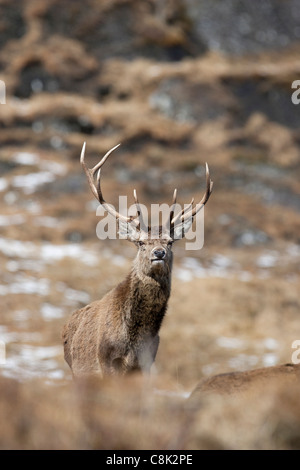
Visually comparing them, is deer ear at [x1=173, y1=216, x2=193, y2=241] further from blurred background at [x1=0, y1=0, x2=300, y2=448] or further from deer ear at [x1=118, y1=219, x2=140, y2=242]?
blurred background at [x1=0, y1=0, x2=300, y2=448]

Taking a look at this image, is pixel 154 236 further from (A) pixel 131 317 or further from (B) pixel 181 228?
(A) pixel 131 317

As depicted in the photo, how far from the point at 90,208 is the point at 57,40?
13.3 metres

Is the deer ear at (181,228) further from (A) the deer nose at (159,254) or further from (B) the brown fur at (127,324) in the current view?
(A) the deer nose at (159,254)

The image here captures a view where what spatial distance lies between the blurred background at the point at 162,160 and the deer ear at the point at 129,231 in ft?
25.2

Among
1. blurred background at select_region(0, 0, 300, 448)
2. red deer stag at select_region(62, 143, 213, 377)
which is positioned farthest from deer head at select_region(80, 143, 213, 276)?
blurred background at select_region(0, 0, 300, 448)

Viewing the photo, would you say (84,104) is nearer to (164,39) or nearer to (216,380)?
(164,39)

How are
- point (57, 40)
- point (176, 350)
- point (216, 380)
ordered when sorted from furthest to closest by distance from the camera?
point (57, 40)
point (176, 350)
point (216, 380)

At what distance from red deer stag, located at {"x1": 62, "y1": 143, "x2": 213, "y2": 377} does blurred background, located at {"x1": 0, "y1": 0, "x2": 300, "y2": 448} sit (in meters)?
7.77

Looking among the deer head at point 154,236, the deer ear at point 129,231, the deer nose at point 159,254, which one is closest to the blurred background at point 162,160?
the deer ear at point 129,231

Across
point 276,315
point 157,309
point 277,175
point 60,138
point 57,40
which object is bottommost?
point 157,309

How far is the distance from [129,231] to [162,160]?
23394 millimetres

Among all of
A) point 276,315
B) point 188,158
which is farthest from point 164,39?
point 276,315

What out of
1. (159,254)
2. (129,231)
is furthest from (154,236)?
(159,254)
